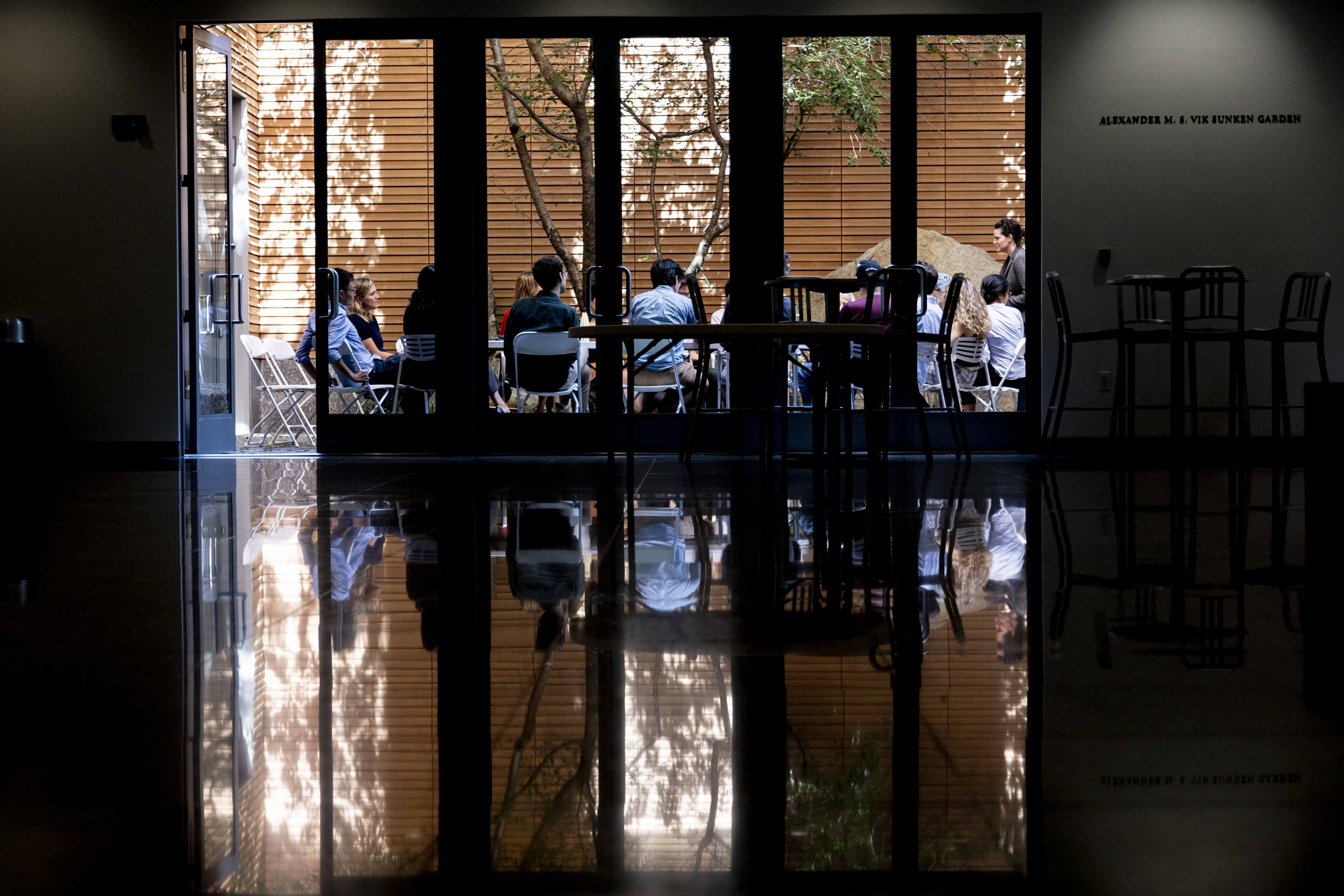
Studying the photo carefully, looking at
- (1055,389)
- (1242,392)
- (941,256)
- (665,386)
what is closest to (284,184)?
(665,386)

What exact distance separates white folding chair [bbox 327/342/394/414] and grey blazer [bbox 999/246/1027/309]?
3.79 m

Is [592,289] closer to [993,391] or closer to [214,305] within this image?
[214,305]

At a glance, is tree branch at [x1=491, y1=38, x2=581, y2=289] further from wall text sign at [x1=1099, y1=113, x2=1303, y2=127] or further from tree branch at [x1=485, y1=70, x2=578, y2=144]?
wall text sign at [x1=1099, y1=113, x2=1303, y2=127]

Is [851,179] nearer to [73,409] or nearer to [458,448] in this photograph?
[458,448]

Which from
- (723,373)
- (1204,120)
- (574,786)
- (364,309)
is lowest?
(574,786)

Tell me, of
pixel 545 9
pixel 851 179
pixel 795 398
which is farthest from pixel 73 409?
pixel 851 179

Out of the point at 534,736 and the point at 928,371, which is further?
the point at 928,371

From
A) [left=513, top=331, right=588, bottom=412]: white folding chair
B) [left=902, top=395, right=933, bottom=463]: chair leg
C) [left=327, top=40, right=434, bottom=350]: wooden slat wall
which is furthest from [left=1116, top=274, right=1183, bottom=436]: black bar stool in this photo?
[left=327, top=40, right=434, bottom=350]: wooden slat wall

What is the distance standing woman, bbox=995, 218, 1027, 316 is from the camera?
7004 mm

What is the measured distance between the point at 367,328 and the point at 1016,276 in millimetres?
3920

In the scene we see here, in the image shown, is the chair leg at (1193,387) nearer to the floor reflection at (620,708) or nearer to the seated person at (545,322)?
the seated person at (545,322)

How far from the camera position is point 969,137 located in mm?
6930

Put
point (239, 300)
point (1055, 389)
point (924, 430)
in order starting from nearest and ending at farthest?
point (924, 430)
point (1055, 389)
point (239, 300)

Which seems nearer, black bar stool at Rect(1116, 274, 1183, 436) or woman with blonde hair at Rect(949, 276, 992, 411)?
black bar stool at Rect(1116, 274, 1183, 436)
